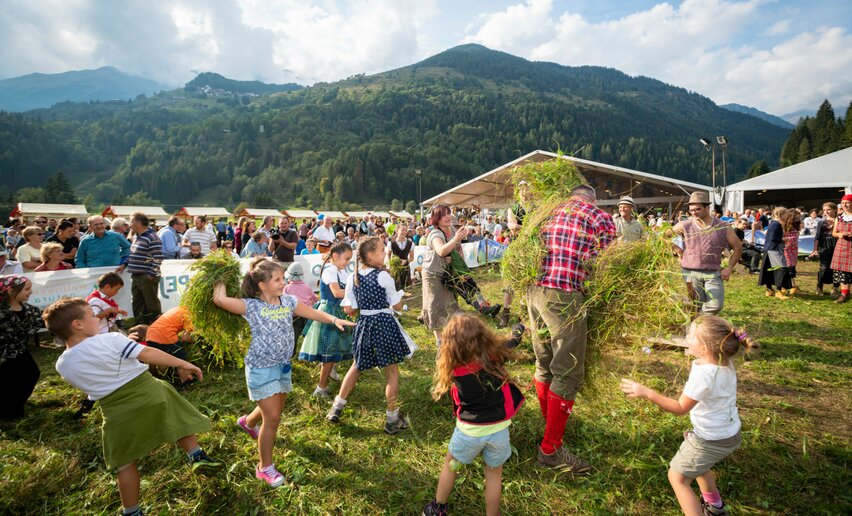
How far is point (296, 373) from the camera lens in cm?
547

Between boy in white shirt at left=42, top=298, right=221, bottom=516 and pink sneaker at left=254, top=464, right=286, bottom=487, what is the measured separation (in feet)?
2.35

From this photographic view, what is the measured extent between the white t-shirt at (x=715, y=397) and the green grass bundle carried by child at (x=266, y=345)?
2977 millimetres

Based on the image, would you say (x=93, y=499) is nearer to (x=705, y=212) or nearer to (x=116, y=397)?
(x=116, y=397)

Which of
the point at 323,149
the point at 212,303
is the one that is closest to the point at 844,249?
Result: the point at 212,303

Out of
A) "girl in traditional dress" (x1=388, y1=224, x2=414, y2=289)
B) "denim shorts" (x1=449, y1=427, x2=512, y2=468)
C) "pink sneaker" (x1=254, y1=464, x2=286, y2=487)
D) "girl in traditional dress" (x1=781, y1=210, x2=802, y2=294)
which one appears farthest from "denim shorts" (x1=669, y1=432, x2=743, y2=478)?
"girl in traditional dress" (x1=781, y1=210, x2=802, y2=294)

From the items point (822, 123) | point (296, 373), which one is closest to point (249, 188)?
point (296, 373)

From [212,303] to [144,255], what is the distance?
4366 mm

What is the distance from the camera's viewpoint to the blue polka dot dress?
12.9 feet

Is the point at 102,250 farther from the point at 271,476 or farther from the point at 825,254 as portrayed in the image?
the point at 825,254

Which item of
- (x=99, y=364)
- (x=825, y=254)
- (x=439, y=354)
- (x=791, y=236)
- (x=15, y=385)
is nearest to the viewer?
(x=99, y=364)

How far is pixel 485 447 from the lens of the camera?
105 inches

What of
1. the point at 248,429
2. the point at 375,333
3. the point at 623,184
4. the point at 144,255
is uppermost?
the point at 623,184

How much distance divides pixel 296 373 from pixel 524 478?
11.3 feet

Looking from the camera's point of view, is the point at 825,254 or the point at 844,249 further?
the point at 825,254
